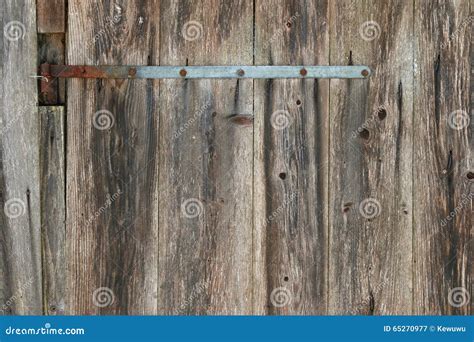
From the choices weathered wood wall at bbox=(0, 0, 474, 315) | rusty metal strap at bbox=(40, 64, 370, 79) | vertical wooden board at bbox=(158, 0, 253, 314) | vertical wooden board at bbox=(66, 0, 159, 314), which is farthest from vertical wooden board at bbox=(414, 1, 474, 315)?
vertical wooden board at bbox=(66, 0, 159, 314)

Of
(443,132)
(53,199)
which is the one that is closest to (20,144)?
(53,199)

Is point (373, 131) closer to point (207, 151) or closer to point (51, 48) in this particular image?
point (207, 151)

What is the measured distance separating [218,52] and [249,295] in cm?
→ 71

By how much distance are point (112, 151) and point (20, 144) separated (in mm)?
268

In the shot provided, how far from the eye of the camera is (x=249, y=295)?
8.87 ft

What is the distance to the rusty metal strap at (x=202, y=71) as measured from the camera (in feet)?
8.76

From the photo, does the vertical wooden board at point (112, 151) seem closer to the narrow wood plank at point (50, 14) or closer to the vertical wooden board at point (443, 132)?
the narrow wood plank at point (50, 14)

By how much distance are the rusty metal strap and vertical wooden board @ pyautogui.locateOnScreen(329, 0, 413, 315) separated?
0.03 metres

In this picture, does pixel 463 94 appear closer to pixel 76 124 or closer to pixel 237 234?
pixel 237 234

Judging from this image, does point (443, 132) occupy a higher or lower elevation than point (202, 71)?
lower

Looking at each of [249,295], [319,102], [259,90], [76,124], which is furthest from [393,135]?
[76,124]

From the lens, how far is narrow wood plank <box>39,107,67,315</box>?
8.86ft

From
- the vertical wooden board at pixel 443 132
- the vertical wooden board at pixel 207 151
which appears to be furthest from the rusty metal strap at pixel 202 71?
the vertical wooden board at pixel 443 132

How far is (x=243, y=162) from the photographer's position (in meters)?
2.68
